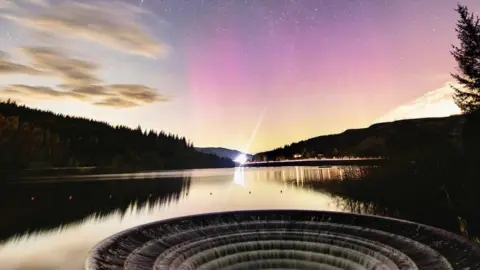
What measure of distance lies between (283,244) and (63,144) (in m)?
153

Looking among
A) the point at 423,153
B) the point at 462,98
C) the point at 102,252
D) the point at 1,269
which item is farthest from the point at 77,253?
the point at 462,98

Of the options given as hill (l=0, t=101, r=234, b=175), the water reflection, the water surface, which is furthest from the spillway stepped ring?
hill (l=0, t=101, r=234, b=175)

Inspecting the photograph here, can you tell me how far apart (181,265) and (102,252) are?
12.1 feet

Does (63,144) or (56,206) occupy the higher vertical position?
(63,144)

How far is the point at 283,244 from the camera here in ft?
69.6

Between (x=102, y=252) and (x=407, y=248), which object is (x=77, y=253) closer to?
(x=102, y=252)

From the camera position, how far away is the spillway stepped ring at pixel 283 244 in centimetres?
1538

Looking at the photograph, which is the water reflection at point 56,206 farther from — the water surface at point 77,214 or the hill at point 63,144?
the hill at point 63,144

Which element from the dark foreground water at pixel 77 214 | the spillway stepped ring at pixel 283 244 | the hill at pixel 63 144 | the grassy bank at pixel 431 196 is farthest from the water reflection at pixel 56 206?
the hill at pixel 63 144

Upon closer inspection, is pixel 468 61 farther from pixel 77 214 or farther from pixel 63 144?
pixel 63 144

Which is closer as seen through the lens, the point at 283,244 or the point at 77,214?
the point at 283,244

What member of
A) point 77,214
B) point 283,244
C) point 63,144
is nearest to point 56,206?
point 77,214

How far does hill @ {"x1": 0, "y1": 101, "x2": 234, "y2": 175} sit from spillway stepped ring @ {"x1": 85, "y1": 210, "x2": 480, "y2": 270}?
116 m

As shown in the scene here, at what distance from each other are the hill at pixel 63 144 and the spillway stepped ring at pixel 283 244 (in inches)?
4563
